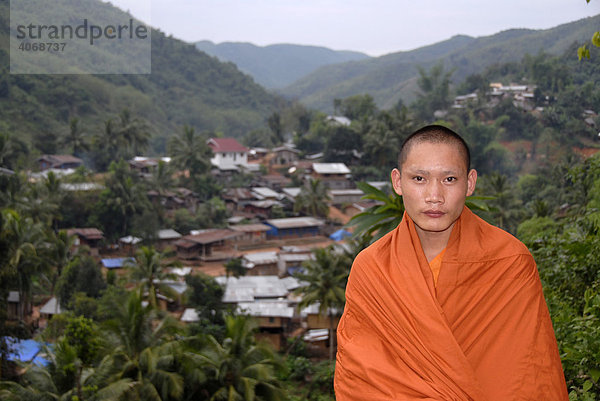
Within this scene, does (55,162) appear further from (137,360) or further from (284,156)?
(137,360)

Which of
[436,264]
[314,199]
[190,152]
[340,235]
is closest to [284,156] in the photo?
[190,152]

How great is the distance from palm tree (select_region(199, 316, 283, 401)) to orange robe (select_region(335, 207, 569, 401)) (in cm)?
1043

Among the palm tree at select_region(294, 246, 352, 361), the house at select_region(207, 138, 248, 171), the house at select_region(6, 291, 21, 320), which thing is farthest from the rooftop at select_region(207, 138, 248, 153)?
the palm tree at select_region(294, 246, 352, 361)

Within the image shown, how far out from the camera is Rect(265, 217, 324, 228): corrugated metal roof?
3262cm

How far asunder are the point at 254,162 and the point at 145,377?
3847 centimetres

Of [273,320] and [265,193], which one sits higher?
[265,193]

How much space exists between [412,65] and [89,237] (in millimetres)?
93896

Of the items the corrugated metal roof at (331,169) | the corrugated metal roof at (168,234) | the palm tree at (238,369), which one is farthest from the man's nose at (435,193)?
the corrugated metal roof at (331,169)

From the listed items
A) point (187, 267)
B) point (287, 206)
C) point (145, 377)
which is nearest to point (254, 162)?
point (287, 206)

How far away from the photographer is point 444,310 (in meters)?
1.78

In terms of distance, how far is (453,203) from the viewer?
1.88 metres

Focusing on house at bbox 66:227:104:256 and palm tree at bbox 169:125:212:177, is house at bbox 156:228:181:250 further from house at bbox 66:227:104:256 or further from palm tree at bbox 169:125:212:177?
palm tree at bbox 169:125:212:177

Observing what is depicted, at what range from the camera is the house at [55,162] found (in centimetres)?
3778

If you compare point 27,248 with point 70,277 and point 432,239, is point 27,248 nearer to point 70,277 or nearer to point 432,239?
point 70,277
